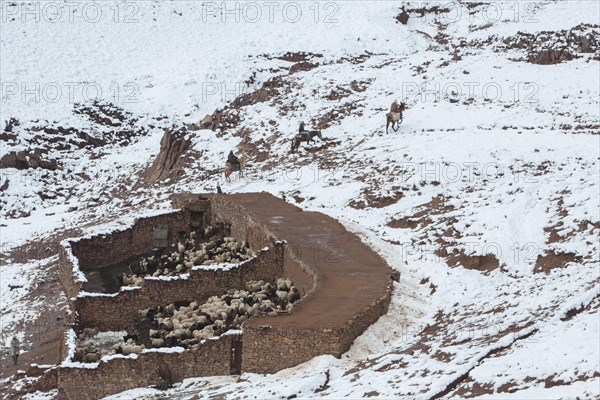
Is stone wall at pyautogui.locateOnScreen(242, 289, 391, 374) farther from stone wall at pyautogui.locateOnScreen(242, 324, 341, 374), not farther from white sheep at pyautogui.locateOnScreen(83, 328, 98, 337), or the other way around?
white sheep at pyautogui.locateOnScreen(83, 328, 98, 337)

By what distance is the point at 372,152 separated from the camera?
113ft

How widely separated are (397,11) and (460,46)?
39.5 feet

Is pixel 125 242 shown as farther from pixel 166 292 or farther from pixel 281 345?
pixel 281 345

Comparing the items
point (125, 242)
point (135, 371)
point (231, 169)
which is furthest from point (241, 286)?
point (231, 169)

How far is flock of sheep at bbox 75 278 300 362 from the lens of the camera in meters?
19.9

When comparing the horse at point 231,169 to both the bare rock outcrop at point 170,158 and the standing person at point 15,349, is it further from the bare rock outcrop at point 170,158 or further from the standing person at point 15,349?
the standing person at point 15,349

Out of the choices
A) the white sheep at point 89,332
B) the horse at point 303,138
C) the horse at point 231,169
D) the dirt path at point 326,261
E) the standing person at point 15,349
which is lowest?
the standing person at point 15,349

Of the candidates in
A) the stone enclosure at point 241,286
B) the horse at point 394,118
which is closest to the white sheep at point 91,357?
the stone enclosure at point 241,286

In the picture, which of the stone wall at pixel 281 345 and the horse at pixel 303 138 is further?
the horse at pixel 303 138

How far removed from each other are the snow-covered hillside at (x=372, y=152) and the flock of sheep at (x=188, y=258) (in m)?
3.06

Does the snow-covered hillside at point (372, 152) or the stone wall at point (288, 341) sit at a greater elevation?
the snow-covered hillside at point (372, 152)

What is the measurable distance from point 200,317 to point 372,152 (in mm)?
15669

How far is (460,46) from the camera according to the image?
48.3m

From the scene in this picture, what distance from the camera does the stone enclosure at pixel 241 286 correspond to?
1794cm
